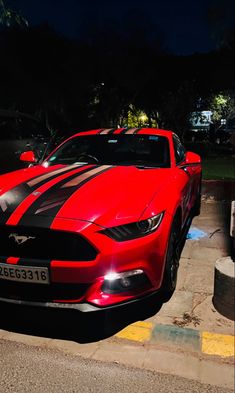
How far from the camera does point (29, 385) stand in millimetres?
2475

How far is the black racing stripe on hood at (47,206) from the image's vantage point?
2.73 m

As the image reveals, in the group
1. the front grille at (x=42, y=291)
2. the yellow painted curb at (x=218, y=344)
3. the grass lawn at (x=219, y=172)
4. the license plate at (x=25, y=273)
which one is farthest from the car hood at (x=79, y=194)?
the grass lawn at (x=219, y=172)

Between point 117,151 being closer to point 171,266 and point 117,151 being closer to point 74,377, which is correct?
point 171,266

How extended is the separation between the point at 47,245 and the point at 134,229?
2.13 feet

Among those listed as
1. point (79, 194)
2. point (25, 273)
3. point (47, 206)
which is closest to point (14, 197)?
point (47, 206)

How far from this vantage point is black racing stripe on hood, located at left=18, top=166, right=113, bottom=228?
273 cm

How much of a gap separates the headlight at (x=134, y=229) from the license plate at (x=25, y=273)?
53 centimetres

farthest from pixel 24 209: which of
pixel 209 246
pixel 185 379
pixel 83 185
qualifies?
pixel 209 246

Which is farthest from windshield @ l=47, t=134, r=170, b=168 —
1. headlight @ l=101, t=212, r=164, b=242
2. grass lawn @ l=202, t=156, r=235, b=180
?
grass lawn @ l=202, t=156, r=235, b=180

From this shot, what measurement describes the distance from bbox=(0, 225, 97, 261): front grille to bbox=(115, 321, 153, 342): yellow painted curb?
819 mm

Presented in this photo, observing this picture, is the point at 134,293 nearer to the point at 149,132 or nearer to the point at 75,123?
the point at 149,132

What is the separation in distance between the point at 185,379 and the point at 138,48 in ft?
90.3

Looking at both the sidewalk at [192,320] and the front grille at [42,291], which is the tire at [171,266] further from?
the front grille at [42,291]

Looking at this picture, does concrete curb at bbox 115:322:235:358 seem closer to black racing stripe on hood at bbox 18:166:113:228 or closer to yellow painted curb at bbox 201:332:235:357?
yellow painted curb at bbox 201:332:235:357
